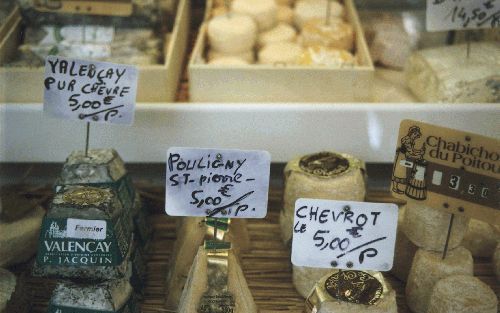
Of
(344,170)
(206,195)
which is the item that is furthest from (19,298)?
(344,170)

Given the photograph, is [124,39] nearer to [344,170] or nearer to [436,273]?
[344,170]

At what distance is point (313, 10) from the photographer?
7.06 ft

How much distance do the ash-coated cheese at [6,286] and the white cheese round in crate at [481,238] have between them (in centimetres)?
116

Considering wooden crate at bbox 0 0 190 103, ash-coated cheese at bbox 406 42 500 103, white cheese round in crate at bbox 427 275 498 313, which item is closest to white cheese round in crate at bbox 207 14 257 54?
wooden crate at bbox 0 0 190 103

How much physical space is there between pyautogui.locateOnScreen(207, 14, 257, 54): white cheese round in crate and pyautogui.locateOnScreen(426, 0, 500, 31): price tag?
621 mm

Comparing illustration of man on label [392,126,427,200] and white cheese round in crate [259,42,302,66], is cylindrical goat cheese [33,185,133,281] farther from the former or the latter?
white cheese round in crate [259,42,302,66]

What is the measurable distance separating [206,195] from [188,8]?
1149 millimetres

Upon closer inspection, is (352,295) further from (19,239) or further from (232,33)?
(232,33)

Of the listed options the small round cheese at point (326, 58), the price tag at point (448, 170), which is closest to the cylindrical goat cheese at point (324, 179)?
the price tag at point (448, 170)

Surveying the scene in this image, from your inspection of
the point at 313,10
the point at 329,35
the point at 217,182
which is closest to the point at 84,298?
the point at 217,182

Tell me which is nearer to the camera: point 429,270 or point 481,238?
point 429,270

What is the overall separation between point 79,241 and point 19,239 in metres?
0.42

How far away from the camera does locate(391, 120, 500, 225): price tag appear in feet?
4.29

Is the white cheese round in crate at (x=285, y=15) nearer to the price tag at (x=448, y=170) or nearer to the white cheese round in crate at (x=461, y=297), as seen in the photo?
the price tag at (x=448, y=170)
